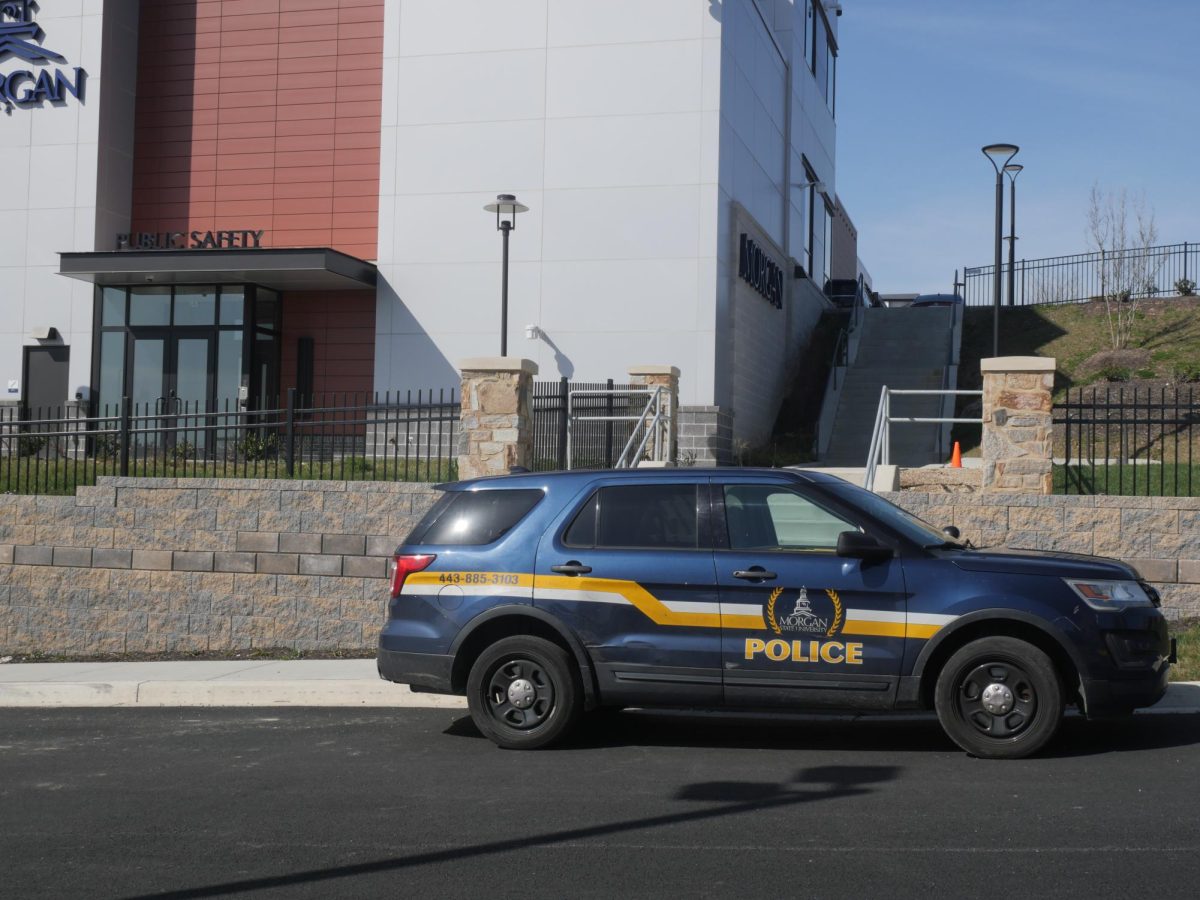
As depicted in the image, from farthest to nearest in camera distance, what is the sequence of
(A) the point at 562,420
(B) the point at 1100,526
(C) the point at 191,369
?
(C) the point at 191,369 → (A) the point at 562,420 → (B) the point at 1100,526

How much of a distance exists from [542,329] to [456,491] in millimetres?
14173

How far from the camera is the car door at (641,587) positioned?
787cm

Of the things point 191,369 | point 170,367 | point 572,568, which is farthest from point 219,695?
point 170,367

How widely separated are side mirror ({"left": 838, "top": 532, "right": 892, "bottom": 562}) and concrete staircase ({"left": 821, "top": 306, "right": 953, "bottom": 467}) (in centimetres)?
1542

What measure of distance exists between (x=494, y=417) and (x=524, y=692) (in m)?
5.77

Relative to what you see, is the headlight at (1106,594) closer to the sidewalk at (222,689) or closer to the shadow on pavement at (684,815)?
the shadow on pavement at (684,815)

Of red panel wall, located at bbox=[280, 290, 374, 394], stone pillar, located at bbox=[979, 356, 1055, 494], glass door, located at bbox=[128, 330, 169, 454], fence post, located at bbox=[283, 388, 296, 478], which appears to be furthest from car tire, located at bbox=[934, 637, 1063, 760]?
glass door, located at bbox=[128, 330, 169, 454]

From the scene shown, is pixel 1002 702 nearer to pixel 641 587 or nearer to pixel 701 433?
pixel 641 587

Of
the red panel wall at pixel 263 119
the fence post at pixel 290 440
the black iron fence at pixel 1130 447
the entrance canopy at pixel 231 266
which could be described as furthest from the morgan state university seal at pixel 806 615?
the red panel wall at pixel 263 119

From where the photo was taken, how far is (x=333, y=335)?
2428cm

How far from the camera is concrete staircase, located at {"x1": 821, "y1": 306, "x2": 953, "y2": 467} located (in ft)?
79.8

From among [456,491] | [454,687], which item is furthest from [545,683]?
[456,491]

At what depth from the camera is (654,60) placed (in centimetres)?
2234

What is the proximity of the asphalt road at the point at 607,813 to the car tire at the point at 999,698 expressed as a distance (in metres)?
0.16
